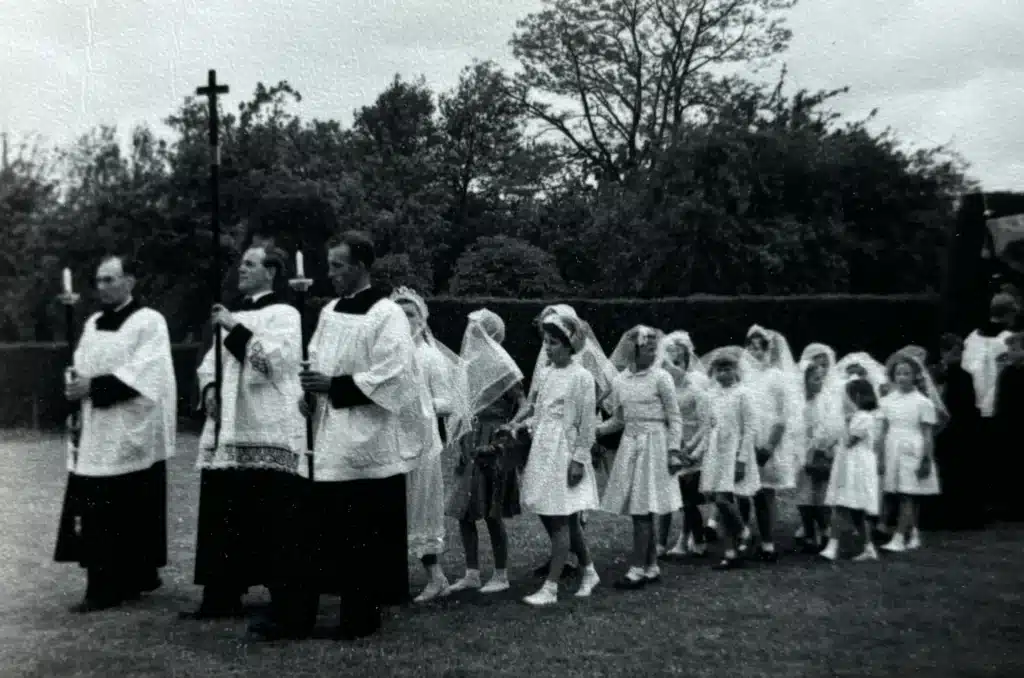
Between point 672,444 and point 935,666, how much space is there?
2669 millimetres

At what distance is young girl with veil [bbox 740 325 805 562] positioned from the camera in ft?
30.1

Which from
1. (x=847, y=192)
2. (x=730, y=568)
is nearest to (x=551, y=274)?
(x=847, y=192)

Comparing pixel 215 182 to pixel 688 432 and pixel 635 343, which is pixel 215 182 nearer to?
pixel 635 343

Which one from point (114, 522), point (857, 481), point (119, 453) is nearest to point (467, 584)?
point (114, 522)

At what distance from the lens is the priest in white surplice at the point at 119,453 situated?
734cm

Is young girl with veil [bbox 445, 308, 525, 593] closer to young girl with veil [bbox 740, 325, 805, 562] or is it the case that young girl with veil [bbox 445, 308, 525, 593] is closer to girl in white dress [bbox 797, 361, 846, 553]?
young girl with veil [bbox 740, 325, 805, 562]

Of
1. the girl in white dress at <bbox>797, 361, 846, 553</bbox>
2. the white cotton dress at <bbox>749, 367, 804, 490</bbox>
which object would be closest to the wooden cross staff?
the white cotton dress at <bbox>749, 367, 804, 490</bbox>

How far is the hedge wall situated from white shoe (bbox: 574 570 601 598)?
11.5 meters

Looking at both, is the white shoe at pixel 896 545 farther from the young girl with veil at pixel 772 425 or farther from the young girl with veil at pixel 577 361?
the young girl with veil at pixel 577 361

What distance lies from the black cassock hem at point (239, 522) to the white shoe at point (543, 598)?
1596 millimetres

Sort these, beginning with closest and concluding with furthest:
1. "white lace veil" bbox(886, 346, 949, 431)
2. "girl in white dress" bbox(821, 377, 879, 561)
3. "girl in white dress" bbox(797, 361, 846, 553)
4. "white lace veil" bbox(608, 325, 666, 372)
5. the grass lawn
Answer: the grass lawn → "white lace veil" bbox(608, 325, 666, 372) → "girl in white dress" bbox(821, 377, 879, 561) → "girl in white dress" bbox(797, 361, 846, 553) → "white lace veil" bbox(886, 346, 949, 431)

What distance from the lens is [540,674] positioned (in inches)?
221

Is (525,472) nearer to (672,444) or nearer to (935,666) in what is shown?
(672,444)

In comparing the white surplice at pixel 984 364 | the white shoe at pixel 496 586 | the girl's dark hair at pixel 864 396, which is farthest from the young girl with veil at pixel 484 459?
the white surplice at pixel 984 364
